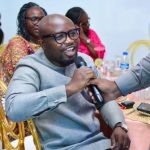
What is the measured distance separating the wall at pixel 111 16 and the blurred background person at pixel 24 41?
136 cm

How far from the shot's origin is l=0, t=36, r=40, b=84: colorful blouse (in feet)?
6.48

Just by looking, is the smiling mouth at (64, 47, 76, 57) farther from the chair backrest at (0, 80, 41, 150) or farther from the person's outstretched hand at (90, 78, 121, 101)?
the chair backrest at (0, 80, 41, 150)

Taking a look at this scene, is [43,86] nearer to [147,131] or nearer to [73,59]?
[73,59]

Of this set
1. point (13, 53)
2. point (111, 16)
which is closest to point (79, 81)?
point (13, 53)

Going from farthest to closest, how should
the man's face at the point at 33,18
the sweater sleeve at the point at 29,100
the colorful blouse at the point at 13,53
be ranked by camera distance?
the man's face at the point at 33,18
the colorful blouse at the point at 13,53
the sweater sleeve at the point at 29,100

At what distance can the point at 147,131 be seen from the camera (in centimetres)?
130

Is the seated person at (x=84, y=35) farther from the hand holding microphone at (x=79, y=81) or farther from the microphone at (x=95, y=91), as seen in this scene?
the hand holding microphone at (x=79, y=81)

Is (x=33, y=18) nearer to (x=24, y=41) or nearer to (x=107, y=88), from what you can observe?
(x=24, y=41)

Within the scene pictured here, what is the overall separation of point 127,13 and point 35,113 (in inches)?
111

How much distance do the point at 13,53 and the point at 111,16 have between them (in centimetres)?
203

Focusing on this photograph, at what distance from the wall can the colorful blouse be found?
168 cm

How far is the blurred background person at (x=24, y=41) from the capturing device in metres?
1.99

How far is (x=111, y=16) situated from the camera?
146 inches

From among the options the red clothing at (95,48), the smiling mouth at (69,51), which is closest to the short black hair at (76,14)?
the red clothing at (95,48)
